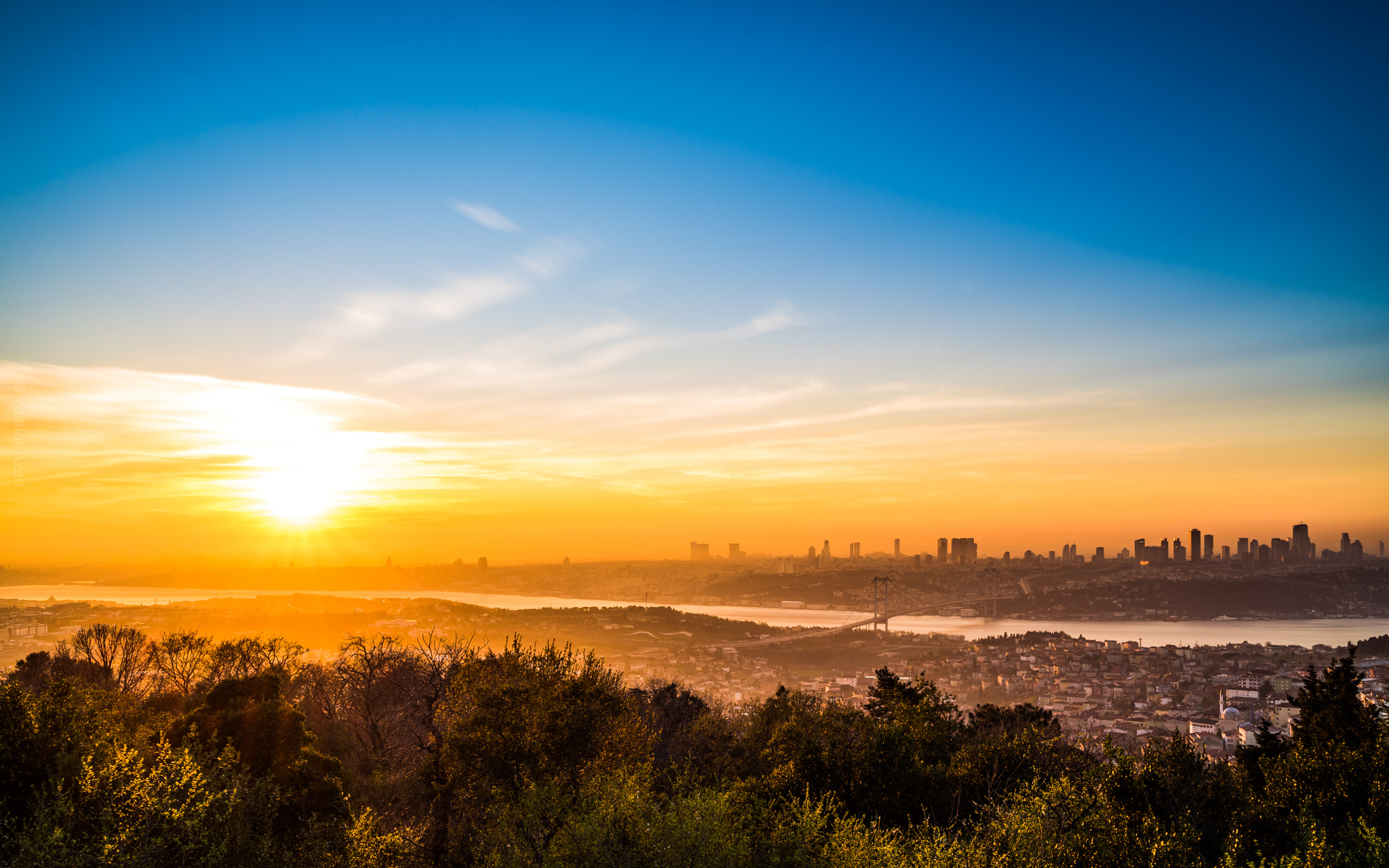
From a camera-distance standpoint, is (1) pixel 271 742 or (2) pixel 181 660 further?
(2) pixel 181 660

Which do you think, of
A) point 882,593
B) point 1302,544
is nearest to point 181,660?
point 882,593

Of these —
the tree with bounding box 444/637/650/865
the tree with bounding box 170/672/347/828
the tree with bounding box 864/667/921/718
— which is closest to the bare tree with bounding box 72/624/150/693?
the tree with bounding box 170/672/347/828

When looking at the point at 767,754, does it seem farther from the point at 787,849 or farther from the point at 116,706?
the point at 116,706

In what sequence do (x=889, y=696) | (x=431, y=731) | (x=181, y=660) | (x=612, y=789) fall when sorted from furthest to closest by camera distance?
(x=181, y=660) → (x=889, y=696) → (x=431, y=731) → (x=612, y=789)

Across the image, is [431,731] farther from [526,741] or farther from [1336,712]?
[1336,712]

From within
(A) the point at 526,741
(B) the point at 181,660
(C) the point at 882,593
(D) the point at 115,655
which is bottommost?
(C) the point at 882,593

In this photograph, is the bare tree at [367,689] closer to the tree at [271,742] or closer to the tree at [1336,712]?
the tree at [271,742]

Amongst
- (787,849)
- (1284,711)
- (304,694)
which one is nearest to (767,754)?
(787,849)

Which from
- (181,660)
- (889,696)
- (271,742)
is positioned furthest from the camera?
(181,660)
